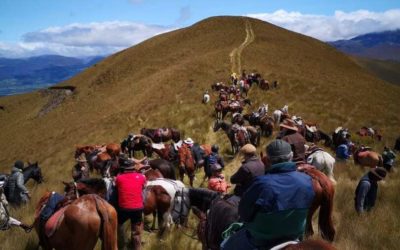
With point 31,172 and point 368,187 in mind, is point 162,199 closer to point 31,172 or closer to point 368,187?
point 368,187

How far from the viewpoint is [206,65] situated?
54.7m

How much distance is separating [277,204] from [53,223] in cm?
485

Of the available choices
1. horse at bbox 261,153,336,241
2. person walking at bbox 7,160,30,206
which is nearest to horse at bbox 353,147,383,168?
horse at bbox 261,153,336,241

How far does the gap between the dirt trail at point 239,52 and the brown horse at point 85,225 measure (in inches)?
1705

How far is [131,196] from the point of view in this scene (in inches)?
365

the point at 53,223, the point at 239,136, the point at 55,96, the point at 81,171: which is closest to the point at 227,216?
the point at 53,223

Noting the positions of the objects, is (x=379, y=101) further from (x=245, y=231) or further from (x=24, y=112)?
(x=24, y=112)

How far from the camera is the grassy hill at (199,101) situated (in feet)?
40.0

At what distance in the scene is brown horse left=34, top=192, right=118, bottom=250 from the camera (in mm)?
7695

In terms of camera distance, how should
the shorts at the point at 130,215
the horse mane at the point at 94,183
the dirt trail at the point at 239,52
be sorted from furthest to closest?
the dirt trail at the point at 239,52
the shorts at the point at 130,215
the horse mane at the point at 94,183

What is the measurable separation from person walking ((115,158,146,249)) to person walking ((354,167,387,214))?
5229 mm

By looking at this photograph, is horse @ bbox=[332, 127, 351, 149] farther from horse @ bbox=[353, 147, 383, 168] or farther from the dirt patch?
the dirt patch

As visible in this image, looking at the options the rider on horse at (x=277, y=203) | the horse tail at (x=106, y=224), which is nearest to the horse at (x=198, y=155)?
the horse tail at (x=106, y=224)

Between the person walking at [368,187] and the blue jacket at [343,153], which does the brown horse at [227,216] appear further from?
the blue jacket at [343,153]
